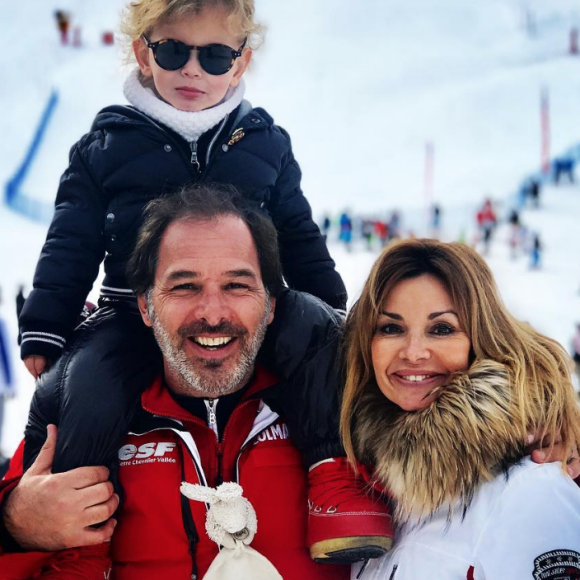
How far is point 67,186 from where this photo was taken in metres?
2.56

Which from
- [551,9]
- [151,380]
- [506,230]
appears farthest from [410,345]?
[551,9]

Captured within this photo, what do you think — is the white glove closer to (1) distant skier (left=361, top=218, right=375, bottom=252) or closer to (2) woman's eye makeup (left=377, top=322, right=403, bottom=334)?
(2) woman's eye makeup (left=377, top=322, right=403, bottom=334)

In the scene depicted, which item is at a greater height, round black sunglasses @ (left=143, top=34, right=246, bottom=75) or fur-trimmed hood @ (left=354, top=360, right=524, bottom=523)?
round black sunglasses @ (left=143, top=34, right=246, bottom=75)

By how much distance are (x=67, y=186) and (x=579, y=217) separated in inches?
743

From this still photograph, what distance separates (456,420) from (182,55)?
133 cm

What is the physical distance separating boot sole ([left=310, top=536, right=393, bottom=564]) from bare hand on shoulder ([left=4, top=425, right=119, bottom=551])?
535 mm

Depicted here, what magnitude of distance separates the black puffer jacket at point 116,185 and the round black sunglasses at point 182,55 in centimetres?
16

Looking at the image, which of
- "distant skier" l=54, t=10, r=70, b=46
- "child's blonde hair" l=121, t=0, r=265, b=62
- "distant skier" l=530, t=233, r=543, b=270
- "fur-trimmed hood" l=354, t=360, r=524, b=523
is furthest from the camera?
"distant skier" l=54, t=10, r=70, b=46

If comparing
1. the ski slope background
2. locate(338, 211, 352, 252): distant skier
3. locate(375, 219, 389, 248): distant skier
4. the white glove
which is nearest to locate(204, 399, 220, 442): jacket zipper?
the white glove

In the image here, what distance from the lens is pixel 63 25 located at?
3731 cm

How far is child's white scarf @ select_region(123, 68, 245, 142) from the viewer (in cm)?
250

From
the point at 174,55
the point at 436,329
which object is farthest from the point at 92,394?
the point at 174,55

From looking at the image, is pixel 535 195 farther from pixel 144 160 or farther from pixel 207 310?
pixel 207 310

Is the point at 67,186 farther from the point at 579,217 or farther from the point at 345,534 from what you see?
the point at 579,217
